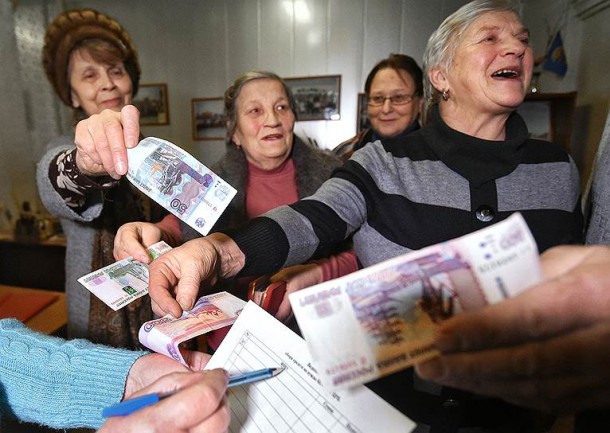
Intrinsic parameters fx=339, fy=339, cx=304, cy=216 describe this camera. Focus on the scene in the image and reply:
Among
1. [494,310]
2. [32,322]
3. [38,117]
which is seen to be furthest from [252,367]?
[38,117]

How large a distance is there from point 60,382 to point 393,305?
1.78 feet

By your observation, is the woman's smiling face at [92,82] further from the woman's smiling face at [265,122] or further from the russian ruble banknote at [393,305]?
the russian ruble banknote at [393,305]

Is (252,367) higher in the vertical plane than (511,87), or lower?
lower

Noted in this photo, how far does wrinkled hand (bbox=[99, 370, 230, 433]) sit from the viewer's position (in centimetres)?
34

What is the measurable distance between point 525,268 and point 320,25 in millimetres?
2501

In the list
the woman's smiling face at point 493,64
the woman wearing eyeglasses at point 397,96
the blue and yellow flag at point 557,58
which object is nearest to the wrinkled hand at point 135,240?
the woman's smiling face at point 493,64

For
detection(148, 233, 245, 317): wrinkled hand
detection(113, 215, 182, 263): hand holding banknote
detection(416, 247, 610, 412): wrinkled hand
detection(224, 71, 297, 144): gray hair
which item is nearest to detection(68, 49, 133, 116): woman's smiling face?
detection(224, 71, 297, 144): gray hair

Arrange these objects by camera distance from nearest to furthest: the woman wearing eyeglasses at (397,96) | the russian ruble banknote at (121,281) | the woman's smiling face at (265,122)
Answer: the russian ruble banknote at (121,281)
the woman's smiling face at (265,122)
the woman wearing eyeglasses at (397,96)

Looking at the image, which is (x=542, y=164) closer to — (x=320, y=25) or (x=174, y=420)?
(x=174, y=420)

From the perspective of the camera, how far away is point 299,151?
1.29 meters

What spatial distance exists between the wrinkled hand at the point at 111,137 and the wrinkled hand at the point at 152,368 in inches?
12.2

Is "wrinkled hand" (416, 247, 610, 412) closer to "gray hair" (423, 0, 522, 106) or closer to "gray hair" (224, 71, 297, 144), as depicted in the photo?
"gray hair" (423, 0, 522, 106)

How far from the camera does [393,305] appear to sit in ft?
1.12

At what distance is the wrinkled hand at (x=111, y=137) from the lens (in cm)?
56
